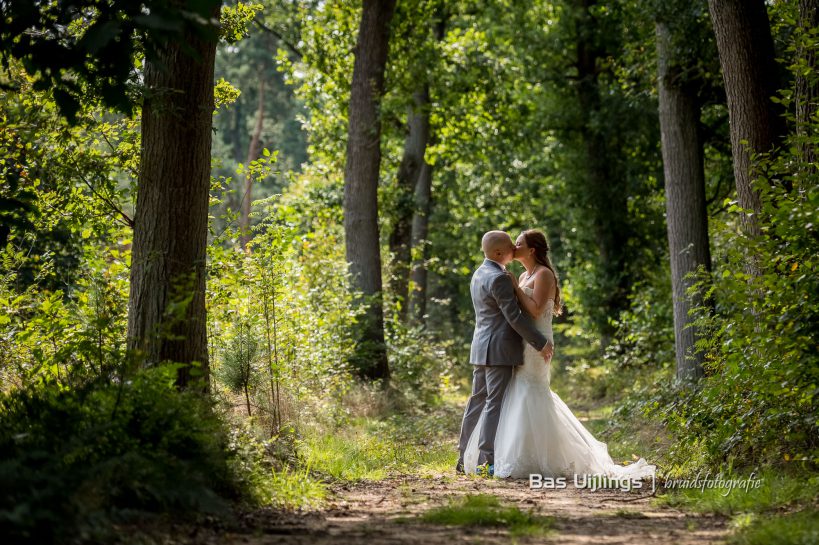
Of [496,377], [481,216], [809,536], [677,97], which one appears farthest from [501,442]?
[481,216]

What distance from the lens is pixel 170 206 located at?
22.4 feet

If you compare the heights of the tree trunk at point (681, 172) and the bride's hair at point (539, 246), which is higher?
the tree trunk at point (681, 172)

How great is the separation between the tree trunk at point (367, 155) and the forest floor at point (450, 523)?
9.12 m

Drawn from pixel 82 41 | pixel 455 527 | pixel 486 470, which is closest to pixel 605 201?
pixel 486 470

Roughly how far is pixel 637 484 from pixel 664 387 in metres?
5.28

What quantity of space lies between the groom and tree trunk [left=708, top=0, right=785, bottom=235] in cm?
235

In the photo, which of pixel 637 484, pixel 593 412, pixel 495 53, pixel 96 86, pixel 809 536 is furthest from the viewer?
pixel 495 53

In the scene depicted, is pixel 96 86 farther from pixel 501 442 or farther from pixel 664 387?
pixel 664 387

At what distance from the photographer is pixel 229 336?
9.11 meters

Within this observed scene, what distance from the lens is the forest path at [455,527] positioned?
5141 mm

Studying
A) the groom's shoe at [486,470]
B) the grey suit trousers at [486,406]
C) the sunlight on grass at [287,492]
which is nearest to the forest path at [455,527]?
the sunlight on grass at [287,492]

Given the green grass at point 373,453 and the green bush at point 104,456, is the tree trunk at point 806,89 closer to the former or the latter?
the green grass at point 373,453

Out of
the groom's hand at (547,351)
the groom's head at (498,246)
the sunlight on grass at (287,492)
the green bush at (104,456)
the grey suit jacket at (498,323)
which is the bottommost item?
the sunlight on grass at (287,492)

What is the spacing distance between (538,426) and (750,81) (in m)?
3.92
